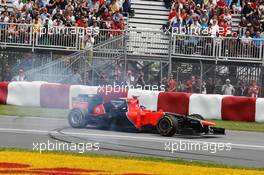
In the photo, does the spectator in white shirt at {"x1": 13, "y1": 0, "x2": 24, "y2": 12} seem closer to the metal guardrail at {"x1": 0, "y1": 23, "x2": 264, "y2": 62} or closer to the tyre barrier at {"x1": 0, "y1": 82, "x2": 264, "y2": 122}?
the metal guardrail at {"x1": 0, "y1": 23, "x2": 264, "y2": 62}

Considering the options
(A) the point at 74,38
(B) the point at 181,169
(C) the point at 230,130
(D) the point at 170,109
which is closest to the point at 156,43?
(A) the point at 74,38

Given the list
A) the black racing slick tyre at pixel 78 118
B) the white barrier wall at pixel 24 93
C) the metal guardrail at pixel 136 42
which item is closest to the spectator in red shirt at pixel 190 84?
the metal guardrail at pixel 136 42

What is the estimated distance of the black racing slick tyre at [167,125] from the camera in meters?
15.2

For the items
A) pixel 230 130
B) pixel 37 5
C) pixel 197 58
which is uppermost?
pixel 37 5

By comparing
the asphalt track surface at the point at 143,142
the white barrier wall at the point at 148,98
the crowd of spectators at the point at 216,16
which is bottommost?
the asphalt track surface at the point at 143,142

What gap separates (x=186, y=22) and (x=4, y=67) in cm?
656

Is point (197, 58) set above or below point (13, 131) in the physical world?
above

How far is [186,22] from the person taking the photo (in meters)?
26.0

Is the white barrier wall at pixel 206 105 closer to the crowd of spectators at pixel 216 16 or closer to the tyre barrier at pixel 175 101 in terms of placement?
the tyre barrier at pixel 175 101

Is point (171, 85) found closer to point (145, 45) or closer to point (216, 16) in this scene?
point (145, 45)

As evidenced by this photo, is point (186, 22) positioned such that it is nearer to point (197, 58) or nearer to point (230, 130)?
point (197, 58)

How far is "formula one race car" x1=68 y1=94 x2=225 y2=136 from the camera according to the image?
15461 millimetres

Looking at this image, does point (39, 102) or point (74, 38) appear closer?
point (39, 102)

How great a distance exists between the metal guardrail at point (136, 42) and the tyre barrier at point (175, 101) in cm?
360
